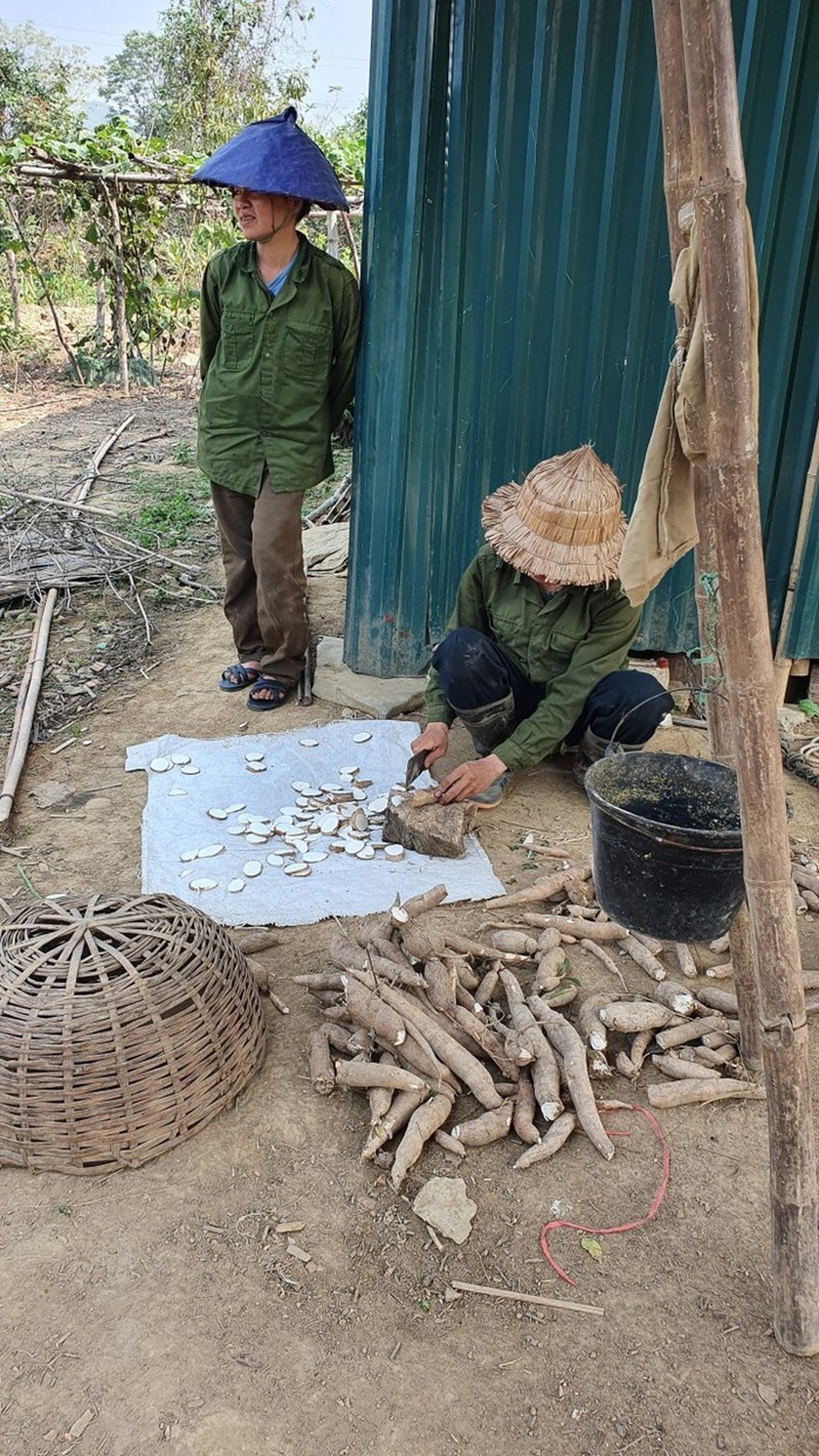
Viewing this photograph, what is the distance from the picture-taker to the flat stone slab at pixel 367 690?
4621mm

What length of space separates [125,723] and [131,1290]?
290cm

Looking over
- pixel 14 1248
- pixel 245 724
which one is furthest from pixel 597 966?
pixel 245 724

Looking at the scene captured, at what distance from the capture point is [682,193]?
1.89 m

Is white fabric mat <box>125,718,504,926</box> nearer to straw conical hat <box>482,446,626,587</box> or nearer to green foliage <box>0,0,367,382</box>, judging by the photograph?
straw conical hat <box>482,446,626,587</box>

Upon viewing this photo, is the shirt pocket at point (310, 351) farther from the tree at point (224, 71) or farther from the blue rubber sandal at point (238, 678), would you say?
the tree at point (224, 71)

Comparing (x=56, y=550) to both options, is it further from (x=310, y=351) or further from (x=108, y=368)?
(x=108, y=368)

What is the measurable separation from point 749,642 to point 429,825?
6.24ft

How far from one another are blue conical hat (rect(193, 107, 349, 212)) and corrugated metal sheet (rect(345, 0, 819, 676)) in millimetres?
269

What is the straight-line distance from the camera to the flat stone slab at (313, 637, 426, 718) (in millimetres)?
4621

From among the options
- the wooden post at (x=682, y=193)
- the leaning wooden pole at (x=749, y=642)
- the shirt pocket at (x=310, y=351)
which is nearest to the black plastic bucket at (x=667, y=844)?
the wooden post at (x=682, y=193)

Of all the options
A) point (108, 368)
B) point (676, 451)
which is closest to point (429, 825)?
point (676, 451)

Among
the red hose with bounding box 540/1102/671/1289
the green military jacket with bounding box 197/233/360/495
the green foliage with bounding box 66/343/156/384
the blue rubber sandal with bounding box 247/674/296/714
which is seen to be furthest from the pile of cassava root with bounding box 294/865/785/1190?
the green foliage with bounding box 66/343/156/384

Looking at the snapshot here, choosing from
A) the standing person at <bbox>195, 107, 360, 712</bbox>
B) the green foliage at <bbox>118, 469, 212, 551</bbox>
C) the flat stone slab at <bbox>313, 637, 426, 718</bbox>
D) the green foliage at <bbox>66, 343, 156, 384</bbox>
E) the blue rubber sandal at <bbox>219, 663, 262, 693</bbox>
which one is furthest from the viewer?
the green foliage at <bbox>66, 343, 156, 384</bbox>

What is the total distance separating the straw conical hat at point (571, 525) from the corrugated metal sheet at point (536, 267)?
3.49ft
